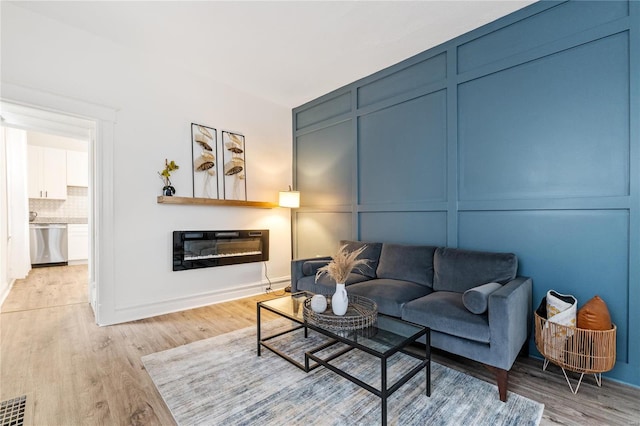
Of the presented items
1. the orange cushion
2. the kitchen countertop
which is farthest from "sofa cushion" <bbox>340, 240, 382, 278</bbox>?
the kitchen countertop

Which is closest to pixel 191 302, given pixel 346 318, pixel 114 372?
pixel 114 372

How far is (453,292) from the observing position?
2.46 metres

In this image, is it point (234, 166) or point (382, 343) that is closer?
point (382, 343)

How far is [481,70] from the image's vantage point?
8.66ft

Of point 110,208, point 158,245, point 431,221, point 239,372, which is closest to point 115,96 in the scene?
point 110,208

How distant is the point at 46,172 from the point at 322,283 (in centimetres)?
698

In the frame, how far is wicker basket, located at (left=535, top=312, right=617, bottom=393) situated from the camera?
179 centimetres

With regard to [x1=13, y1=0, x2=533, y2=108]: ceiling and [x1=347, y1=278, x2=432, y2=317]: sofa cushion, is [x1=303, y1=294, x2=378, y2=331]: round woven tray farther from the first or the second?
[x1=13, y1=0, x2=533, y2=108]: ceiling

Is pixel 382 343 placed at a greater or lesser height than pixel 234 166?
lesser

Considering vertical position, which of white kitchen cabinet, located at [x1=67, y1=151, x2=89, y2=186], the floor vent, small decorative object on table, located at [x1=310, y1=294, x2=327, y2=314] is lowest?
the floor vent

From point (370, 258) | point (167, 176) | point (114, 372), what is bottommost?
point (114, 372)

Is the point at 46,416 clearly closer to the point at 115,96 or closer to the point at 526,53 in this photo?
the point at 115,96

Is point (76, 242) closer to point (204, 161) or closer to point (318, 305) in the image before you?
point (204, 161)

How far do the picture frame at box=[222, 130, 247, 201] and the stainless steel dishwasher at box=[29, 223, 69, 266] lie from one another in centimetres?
498
